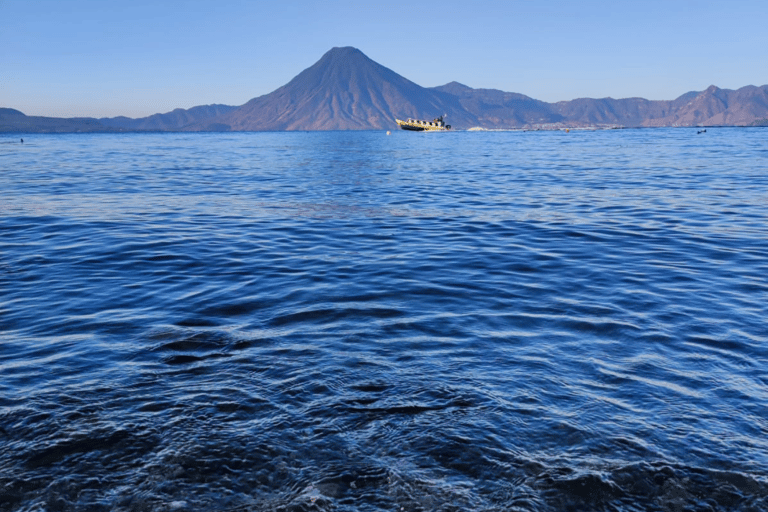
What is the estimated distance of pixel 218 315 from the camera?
9977mm

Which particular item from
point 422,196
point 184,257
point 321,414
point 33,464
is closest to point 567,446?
point 321,414

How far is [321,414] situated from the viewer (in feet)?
20.1

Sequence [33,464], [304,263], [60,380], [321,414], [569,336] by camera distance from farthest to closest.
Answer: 1. [304,263]
2. [569,336]
3. [60,380]
4. [321,414]
5. [33,464]

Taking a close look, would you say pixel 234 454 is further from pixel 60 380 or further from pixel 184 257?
pixel 184 257

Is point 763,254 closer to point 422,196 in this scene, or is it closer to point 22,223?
point 422,196

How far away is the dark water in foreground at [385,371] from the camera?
4973 mm

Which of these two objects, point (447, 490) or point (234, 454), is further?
point (234, 454)

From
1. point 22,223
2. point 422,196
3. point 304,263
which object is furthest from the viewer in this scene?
point 422,196

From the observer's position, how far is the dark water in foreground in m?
4.97

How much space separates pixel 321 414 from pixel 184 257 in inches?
405

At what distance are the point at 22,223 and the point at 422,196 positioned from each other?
18.1m

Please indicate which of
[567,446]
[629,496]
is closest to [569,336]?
[567,446]

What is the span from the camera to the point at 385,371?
736 centimetres

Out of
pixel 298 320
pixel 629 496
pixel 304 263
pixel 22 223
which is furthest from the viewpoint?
pixel 22 223
